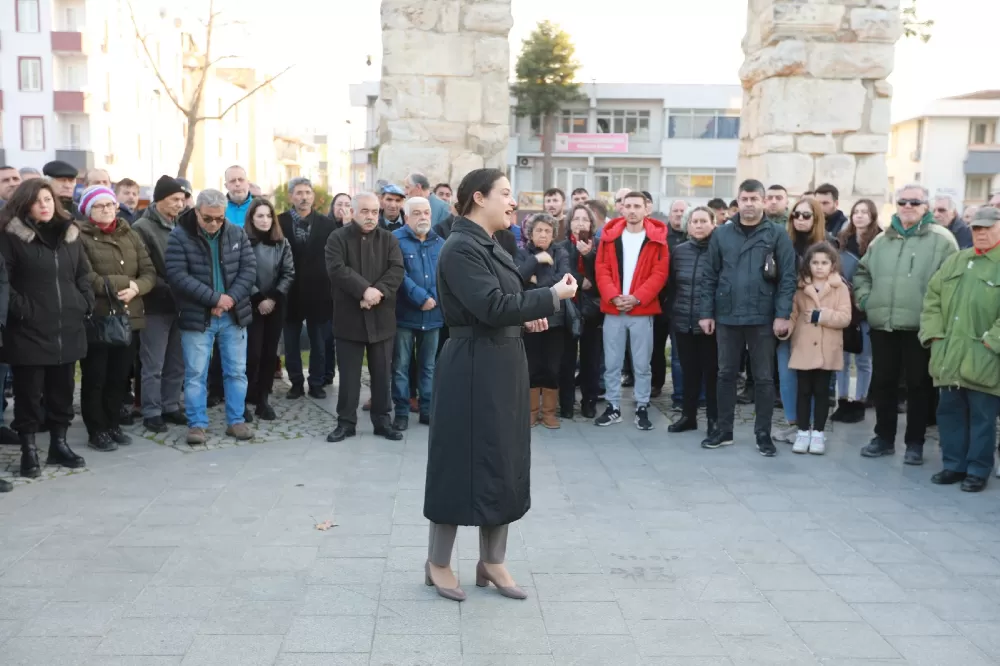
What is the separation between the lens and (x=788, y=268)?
725 centimetres

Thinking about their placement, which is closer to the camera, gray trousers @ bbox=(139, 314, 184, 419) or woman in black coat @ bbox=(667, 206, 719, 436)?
gray trousers @ bbox=(139, 314, 184, 419)

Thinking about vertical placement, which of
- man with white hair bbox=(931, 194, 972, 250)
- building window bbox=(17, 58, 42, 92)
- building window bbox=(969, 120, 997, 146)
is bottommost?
man with white hair bbox=(931, 194, 972, 250)

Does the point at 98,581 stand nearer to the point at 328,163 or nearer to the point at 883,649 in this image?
the point at 883,649

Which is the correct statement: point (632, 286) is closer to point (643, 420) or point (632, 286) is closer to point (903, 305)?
point (643, 420)

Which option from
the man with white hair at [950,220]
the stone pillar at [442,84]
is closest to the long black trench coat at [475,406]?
the stone pillar at [442,84]

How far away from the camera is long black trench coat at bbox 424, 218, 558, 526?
165 inches

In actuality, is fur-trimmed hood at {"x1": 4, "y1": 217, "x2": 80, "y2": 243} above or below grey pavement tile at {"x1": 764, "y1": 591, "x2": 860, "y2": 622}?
above

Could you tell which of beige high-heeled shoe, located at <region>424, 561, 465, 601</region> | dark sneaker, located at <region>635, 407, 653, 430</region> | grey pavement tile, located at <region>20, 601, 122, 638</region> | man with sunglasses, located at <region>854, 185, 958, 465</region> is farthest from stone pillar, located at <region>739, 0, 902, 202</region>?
grey pavement tile, located at <region>20, 601, 122, 638</region>

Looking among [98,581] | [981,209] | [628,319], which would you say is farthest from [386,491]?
[981,209]

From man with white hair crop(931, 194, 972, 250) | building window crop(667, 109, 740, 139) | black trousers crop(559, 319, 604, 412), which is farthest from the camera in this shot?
building window crop(667, 109, 740, 139)

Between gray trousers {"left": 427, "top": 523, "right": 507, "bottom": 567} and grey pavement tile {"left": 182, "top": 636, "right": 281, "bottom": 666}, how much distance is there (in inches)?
32.9

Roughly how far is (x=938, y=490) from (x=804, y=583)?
2284 mm

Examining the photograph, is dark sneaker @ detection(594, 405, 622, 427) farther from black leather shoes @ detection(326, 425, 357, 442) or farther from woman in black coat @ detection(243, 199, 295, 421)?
woman in black coat @ detection(243, 199, 295, 421)

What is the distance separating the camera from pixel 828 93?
9766 millimetres
